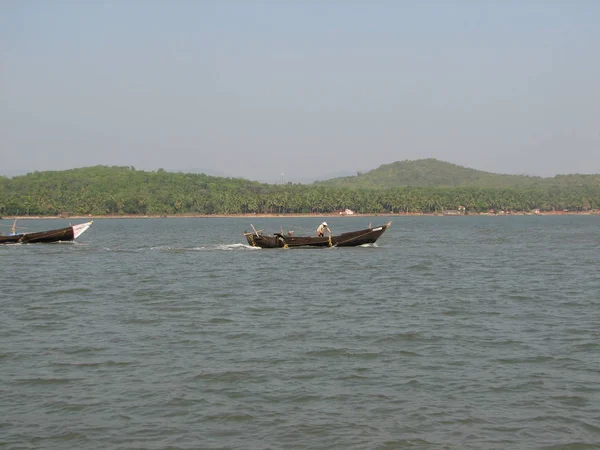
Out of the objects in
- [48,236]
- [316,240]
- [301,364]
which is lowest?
[301,364]

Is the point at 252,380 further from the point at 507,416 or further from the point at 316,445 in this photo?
the point at 507,416

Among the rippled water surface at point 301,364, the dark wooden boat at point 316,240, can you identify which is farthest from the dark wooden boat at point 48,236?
the rippled water surface at point 301,364

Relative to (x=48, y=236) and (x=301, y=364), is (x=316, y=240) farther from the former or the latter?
(x=301, y=364)

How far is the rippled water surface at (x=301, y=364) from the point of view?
10750 mm

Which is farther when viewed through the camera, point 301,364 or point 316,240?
point 316,240

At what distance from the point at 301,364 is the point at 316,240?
110ft

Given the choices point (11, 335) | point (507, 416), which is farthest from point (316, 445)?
point (11, 335)

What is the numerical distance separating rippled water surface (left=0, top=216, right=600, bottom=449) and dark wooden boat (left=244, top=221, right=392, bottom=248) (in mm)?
18161

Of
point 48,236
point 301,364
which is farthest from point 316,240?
point 301,364

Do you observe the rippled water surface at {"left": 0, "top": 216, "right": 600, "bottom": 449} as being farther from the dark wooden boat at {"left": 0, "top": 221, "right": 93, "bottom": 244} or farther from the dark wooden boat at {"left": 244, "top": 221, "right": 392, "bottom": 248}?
the dark wooden boat at {"left": 0, "top": 221, "right": 93, "bottom": 244}

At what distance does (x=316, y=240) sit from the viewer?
4788 cm

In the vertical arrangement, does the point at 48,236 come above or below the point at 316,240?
above

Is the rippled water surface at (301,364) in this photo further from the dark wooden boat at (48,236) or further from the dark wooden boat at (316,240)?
the dark wooden boat at (48,236)

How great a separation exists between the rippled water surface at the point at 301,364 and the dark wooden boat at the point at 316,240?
18161 millimetres
